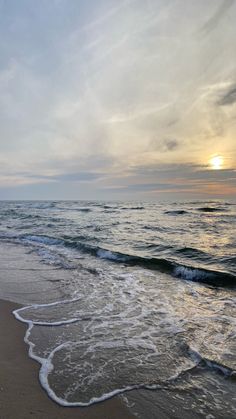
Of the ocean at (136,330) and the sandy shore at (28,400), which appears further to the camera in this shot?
the ocean at (136,330)

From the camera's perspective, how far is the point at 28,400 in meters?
2.93

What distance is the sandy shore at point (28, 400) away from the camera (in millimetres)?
2750

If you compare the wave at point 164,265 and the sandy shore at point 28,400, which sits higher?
the sandy shore at point 28,400

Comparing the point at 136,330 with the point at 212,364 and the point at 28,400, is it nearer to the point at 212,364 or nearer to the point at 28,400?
the point at 212,364

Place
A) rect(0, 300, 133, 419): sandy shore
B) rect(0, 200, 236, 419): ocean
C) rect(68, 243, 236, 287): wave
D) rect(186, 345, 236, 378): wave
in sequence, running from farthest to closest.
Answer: rect(68, 243, 236, 287): wave, rect(186, 345, 236, 378): wave, rect(0, 200, 236, 419): ocean, rect(0, 300, 133, 419): sandy shore

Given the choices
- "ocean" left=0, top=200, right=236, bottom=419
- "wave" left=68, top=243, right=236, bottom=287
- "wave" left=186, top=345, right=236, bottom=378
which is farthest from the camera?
"wave" left=68, top=243, right=236, bottom=287

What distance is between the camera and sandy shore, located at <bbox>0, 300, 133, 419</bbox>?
275 centimetres

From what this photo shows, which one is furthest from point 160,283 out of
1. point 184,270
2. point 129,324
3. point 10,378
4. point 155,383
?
point 10,378

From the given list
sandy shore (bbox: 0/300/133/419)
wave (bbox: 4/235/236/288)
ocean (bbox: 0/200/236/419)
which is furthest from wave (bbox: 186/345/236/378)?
wave (bbox: 4/235/236/288)

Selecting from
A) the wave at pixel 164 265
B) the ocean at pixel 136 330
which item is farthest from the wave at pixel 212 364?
the wave at pixel 164 265

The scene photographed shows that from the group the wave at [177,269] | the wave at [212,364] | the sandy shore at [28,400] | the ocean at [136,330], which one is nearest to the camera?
the sandy shore at [28,400]

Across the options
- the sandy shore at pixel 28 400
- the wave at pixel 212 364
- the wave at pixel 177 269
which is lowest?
the wave at pixel 177 269

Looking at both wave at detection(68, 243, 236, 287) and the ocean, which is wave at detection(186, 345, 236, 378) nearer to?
the ocean

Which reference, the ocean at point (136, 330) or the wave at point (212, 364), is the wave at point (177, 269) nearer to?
the ocean at point (136, 330)
